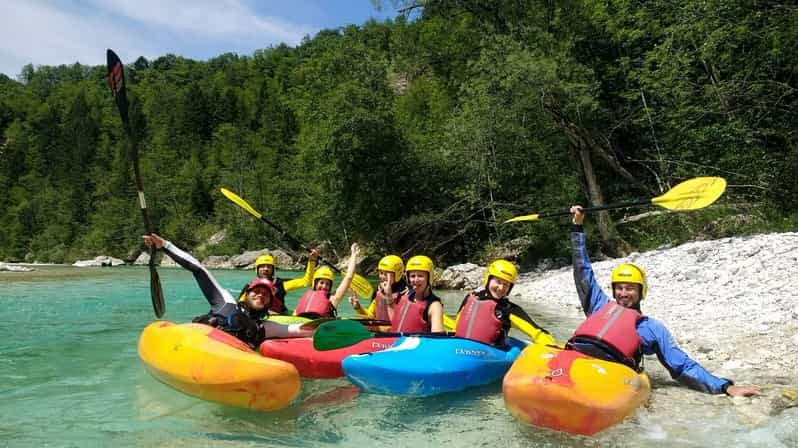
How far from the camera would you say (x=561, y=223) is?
47.8ft

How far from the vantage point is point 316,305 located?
5973mm

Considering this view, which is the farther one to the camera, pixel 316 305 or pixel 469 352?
pixel 316 305

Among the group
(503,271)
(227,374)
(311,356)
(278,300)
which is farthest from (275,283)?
(227,374)

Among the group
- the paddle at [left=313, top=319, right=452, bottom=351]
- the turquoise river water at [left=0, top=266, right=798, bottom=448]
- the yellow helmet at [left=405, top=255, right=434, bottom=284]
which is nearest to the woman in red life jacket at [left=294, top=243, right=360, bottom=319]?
the yellow helmet at [left=405, top=255, right=434, bottom=284]

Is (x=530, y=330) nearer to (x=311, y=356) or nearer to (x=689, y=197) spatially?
(x=311, y=356)

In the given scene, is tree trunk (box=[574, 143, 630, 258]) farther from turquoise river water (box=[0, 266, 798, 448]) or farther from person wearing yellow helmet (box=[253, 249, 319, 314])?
turquoise river water (box=[0, 266, 798, 448])

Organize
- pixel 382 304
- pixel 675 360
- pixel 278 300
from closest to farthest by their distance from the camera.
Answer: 1. pixel 675 360
2. pixel 382 304
3. pixel 278 300

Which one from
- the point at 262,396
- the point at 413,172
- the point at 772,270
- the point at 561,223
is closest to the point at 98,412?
the point at 262,396

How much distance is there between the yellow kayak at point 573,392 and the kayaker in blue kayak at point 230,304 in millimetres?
2112

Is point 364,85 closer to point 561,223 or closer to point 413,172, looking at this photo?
point 413,172

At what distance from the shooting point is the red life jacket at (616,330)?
3.36 meters

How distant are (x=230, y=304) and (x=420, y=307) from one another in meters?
1.57

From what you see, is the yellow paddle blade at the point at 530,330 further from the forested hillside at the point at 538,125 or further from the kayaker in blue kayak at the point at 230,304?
the forested hillside at the point at 538,125

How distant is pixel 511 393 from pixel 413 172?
15.8 metres
